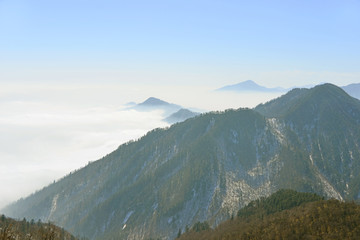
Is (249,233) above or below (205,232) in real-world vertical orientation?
above

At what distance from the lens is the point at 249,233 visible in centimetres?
12912

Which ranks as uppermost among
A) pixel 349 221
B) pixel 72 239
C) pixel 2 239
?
pixel 2 239

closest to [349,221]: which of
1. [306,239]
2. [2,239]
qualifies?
[306,239]

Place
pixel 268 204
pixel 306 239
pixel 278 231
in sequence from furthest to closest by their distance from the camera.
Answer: pixel 268 204 < pixel 278 231 < pixel 306 239

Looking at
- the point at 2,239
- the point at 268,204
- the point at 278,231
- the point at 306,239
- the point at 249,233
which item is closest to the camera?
the point at 2,239

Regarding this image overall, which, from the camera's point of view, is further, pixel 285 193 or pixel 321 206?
pixel 285 193

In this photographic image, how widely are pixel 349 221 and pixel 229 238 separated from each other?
51630 mm

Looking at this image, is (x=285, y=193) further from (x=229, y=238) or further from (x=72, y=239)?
(x=72, y=239)

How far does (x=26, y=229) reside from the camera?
158625 millimetres

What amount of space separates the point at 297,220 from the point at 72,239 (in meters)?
138

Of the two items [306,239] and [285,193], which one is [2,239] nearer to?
[306,239]

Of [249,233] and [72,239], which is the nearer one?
[249,233]

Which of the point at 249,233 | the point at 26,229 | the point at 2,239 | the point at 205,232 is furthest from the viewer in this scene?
the point at 205,232

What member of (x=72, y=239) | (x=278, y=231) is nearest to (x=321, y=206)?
(x=278, y=231)
